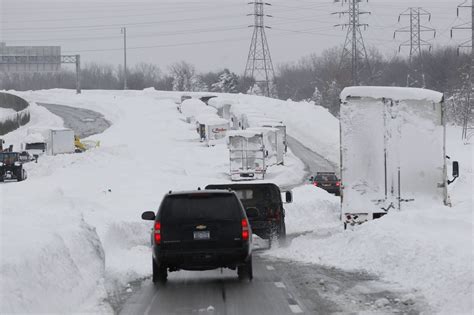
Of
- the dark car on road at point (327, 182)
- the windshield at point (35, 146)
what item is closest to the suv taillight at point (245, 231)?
the dark car on road at point (327, 182)

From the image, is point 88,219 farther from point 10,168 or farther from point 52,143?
point 52,143

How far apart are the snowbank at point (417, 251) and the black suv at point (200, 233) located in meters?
2.69

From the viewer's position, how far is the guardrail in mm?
101438

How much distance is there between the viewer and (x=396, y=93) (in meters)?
20.5

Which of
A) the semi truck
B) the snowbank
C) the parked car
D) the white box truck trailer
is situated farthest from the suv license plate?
the semi truck

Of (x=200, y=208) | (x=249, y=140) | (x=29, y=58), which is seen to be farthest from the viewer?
→ (x=29, y=58)

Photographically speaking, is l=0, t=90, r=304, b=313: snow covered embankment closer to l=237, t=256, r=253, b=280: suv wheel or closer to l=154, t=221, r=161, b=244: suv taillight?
l=154, t=221, r=161, b=244: suv taillight

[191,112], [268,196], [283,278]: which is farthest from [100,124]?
[283,278]

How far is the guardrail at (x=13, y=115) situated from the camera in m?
101

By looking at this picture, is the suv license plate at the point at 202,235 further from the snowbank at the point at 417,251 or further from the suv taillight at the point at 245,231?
the snowbank at the point at 417,251

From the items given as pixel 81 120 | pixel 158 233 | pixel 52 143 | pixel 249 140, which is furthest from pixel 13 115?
pixel 158 233

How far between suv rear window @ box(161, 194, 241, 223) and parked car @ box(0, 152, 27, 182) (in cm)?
4235

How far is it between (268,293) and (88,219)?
9.85 m

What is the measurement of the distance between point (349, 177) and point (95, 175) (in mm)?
31351
